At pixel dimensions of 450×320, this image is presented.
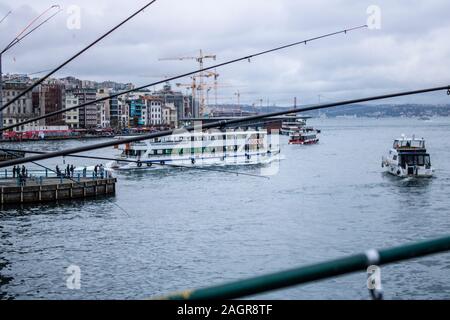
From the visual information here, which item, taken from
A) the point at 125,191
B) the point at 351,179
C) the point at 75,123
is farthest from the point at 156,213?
the point at 75,123

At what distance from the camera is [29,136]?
88375 millimetres

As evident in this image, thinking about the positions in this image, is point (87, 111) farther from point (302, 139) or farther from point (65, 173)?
point (65, 173)

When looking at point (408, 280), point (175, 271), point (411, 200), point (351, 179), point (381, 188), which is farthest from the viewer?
point (351, 179)

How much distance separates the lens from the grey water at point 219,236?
12.6 metres

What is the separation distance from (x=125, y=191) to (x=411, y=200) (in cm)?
1356

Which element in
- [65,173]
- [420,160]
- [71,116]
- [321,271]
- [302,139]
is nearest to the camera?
Result: [321,271]

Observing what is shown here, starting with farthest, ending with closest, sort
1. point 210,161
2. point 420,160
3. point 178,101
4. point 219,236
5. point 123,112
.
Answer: point 178,101, point 123,112, point 210,161, point 420,160, point 219,236

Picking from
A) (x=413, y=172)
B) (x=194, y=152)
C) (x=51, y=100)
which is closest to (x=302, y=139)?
(x=194, y=152)

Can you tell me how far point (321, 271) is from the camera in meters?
1.51

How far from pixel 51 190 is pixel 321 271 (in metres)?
26.2

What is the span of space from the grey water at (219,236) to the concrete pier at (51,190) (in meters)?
0.89

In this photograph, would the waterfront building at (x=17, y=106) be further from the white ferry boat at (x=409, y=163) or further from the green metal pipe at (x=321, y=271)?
the green metal pipe at (x=321, y=271)

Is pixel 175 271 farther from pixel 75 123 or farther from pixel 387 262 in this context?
pixel 75 123

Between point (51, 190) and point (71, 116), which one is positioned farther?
point (71, 116)
